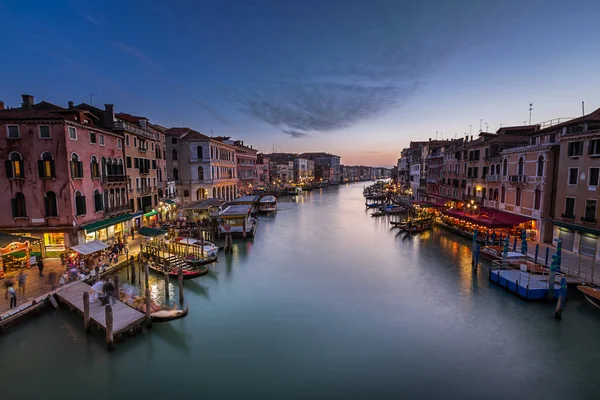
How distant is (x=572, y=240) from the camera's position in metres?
22.1

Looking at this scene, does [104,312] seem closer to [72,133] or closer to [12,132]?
[72,133]

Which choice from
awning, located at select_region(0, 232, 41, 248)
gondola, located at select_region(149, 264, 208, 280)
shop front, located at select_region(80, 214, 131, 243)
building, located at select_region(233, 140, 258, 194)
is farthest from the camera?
building, located at select_region(233, 140, 258, 194)

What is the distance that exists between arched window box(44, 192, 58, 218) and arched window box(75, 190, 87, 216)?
1.08 metres

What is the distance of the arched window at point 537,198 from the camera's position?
2533 cm

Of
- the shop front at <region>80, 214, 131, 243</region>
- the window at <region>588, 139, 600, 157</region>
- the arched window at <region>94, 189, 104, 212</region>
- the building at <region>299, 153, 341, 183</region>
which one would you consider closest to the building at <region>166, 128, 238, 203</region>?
the shop front at <region>80, 214, 131, 243</region>

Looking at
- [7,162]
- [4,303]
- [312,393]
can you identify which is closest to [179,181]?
[7,162]

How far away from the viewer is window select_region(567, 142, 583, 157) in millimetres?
21297

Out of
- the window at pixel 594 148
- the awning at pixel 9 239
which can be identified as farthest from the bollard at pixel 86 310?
the window at pixel 594 148

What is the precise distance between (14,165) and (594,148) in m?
36.4

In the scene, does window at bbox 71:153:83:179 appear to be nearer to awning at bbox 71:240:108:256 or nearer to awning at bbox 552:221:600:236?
awning at bbox 71:240:108:256

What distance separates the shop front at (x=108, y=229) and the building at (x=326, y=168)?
132 m

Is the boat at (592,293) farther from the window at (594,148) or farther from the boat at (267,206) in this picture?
the boat at (267,206)

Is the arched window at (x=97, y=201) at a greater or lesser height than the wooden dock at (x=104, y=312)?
greater

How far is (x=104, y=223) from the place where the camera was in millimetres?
22438
